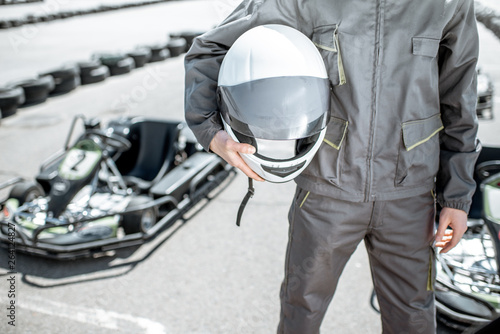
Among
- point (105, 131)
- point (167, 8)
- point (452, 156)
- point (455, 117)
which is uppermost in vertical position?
point (455, 117)

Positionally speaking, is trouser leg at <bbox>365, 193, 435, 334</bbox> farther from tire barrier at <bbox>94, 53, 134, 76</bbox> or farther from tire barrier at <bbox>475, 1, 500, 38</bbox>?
tire barrier at <bbox>475, 1, 500, 38</bbox>

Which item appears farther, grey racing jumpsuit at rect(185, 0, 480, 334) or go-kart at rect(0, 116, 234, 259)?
go-kart at rect(0, 116, 234, 259)

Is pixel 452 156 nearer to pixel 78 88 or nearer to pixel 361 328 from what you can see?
pixel 361 328

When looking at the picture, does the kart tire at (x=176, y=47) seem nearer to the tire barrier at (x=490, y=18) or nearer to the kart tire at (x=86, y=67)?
the kart tire at (x=86, y=67)

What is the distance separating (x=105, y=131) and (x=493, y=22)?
42.2ft

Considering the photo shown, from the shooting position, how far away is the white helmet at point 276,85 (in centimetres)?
144

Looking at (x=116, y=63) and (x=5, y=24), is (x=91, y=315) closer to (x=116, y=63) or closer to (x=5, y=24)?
(x=116, y=63)

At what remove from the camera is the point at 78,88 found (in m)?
8.33

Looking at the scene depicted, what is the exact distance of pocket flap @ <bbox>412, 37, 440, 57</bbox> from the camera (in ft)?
4.58

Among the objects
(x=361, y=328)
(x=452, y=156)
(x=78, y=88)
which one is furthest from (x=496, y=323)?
(x=78, y=88)

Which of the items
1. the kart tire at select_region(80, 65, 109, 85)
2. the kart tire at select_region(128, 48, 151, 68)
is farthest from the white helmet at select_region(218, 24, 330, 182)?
the kart tire at select_region(128, 48, 151, 68)

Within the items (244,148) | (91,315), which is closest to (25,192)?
(91,315)

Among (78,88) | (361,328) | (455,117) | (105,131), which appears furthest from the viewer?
(78,88)

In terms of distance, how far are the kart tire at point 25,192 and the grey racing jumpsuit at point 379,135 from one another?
2479mm
